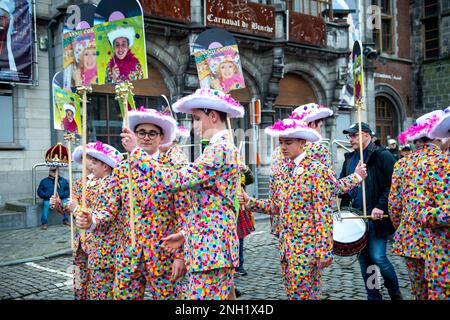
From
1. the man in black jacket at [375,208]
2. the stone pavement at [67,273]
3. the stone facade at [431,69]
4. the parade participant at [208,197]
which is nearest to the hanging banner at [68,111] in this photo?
the stone pavement at [67,273]

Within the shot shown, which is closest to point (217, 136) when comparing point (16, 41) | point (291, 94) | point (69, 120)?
point (69, 120)

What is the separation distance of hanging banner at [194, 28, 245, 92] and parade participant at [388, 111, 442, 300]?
2709 mm

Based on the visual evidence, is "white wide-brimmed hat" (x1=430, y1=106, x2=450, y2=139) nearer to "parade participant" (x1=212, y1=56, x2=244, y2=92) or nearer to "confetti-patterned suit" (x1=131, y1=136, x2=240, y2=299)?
"confetti-patterned suit" (x1=131, y1=136, x2=240, y2=299)

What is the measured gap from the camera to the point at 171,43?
14289 millimetres

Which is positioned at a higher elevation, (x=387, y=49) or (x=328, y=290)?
(x=387, y=49)

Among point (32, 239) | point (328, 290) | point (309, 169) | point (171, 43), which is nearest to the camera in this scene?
point (309, 169)

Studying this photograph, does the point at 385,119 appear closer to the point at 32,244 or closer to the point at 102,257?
the point at 32,244

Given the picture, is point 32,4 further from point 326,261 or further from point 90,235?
point 326,261

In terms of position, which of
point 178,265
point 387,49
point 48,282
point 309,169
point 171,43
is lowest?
point 48,282

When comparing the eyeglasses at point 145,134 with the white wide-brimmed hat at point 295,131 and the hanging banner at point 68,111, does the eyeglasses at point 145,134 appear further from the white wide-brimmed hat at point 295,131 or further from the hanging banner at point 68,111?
the hanging banner at point 68,111

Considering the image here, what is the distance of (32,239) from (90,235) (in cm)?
600

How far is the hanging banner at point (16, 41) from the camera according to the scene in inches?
457
